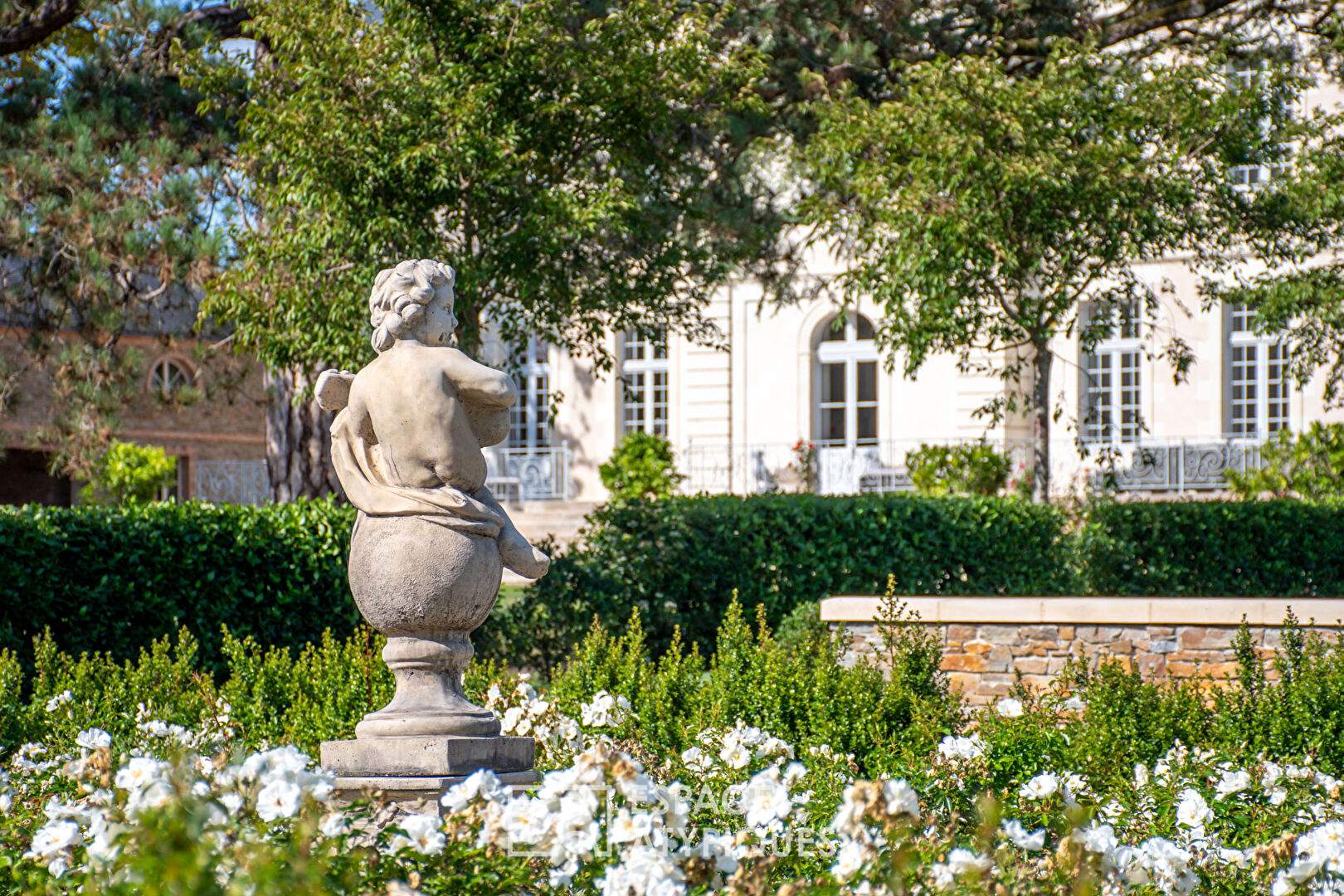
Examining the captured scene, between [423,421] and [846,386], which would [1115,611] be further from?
[846,386]

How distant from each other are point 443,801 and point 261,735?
408 centimetres

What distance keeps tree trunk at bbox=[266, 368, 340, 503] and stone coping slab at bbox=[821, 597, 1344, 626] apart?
4.90 meters

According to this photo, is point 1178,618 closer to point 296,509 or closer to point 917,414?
point 296,509

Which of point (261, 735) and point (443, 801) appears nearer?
point (443, 801)

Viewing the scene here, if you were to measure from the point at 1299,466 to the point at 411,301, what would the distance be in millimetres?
16842

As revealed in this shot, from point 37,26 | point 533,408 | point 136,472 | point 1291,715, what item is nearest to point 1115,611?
point 1291,715

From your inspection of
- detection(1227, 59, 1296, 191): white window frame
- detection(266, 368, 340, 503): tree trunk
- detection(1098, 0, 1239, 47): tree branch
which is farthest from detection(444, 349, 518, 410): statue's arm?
detection(1098, 0, 1239, 47): tree branch

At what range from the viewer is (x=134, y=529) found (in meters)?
9.70

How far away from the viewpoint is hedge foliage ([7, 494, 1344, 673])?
9.52 metres

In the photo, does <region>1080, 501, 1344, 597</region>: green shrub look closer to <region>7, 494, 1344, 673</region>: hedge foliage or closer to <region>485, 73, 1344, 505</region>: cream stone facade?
<region>7, 494, 1344, 673</region>: hedge foliage

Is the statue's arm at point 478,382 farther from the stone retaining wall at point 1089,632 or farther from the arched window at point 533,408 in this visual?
the arched window at point 533,408

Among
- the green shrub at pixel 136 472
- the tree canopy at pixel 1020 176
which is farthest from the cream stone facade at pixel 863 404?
the tree canopy at pixel 1020 176

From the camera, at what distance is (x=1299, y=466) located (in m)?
19.4

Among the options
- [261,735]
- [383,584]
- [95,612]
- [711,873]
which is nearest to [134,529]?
[95,612]
